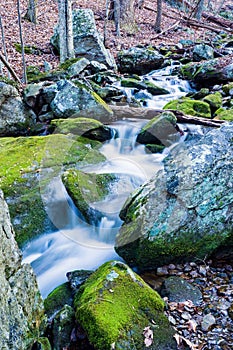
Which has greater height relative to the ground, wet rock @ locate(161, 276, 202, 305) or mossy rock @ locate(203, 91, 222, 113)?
mossy rock @ locate(203, 91, 222, 113)

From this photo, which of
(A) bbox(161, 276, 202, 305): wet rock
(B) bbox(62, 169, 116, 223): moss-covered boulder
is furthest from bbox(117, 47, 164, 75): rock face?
(A) bbox(161, 276, 202, 305): wet rock

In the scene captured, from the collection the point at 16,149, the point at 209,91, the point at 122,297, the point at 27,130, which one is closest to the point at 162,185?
the point at 122,297

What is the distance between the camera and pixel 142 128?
7953 mm

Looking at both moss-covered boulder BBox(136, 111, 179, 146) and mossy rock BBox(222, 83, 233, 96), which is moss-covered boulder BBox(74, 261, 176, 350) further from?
mossy rock BBox(222, 83, 233, 96)

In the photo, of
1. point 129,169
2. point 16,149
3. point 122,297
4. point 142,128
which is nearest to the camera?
point 122,297

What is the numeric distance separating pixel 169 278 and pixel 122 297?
98cm

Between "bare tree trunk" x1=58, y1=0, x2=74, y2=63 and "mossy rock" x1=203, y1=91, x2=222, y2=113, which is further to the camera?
"bare tree trunk" x1=58, y1=0, x2=74, y2=63

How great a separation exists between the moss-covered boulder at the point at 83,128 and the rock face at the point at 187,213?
10.7 feet

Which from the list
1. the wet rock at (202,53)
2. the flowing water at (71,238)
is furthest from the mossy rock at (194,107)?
the wet rock at (202,53)

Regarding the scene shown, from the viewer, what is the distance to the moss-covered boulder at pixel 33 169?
487 centimetres

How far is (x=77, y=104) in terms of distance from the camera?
8.23 meters

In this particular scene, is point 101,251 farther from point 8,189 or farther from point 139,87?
point 139,87

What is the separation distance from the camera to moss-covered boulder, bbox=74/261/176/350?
2.66 meters

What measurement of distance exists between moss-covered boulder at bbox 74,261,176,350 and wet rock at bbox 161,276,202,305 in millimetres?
474
